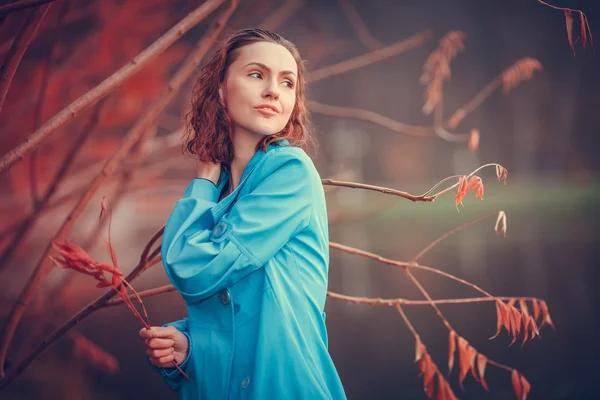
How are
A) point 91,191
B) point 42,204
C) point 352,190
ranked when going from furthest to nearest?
point 352,190, point 42,204, point 91,191

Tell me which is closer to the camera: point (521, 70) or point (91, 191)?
point (91, 191)

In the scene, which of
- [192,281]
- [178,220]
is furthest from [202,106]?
[192,281]

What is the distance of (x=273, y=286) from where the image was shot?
0.87m

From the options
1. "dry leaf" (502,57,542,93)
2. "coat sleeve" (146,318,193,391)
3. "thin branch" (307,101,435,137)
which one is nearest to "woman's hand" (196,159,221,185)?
"coat sleeve" (146,318,193,391)

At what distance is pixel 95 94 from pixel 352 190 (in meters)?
3.86

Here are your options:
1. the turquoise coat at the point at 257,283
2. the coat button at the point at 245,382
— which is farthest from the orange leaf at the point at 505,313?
the coat button at the point at 245,382

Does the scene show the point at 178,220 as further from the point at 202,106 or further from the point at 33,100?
the point at 33,100

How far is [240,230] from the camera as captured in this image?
2.84ft

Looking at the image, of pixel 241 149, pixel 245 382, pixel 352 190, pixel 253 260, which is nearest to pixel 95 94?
pixel 241 149

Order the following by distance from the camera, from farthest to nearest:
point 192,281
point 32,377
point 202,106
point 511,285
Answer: point 511,285 < point 32,377 < point 202,106 < point 192,281

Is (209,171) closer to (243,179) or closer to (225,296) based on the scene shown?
(243,179)

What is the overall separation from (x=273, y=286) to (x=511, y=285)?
3276 millimetres

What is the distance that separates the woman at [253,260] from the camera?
0.86 metres

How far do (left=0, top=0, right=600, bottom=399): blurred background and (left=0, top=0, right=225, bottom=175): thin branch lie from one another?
0.04m
